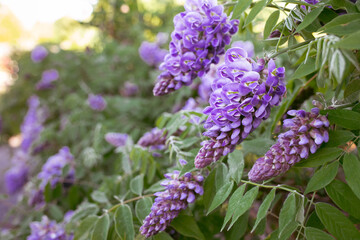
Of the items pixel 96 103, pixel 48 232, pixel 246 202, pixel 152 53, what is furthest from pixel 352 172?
pixel 152 53

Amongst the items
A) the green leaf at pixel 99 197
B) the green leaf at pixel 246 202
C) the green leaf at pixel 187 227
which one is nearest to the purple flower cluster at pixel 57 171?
the green leaf at pixel 99 197

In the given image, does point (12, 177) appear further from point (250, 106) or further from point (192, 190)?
point (250, 106)

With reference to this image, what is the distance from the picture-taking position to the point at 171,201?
751mm

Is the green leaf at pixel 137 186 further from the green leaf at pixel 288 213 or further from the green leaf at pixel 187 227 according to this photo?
the green leaf at pixel 288 213

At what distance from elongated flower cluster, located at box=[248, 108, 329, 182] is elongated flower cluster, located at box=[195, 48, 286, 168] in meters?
0.06

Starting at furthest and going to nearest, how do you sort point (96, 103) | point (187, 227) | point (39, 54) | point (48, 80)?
point (39, 54) → point (48, 80) → point (96, 103) → point (187, 227)

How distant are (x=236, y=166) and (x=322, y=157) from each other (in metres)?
0.20

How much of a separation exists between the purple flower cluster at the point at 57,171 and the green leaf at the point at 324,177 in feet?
3.90

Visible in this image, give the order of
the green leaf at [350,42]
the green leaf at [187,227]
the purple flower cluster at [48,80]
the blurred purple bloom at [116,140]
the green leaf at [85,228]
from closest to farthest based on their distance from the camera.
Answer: the green leaf at [350,42] → the green leaf at [187,227] → the green leaf at [85,228] → the blurred purple bloom at [116,140] → the purple flower cluster at [48,80]

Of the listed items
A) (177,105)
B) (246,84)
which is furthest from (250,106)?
(177,105)

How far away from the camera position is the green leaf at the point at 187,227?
811 mm

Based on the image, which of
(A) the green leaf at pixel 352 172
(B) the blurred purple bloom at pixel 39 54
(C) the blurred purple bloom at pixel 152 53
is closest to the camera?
(A) the green leaf at pixel 352 172

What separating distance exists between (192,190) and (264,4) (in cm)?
45

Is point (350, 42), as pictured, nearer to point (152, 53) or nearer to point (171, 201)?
point (171, 201)
